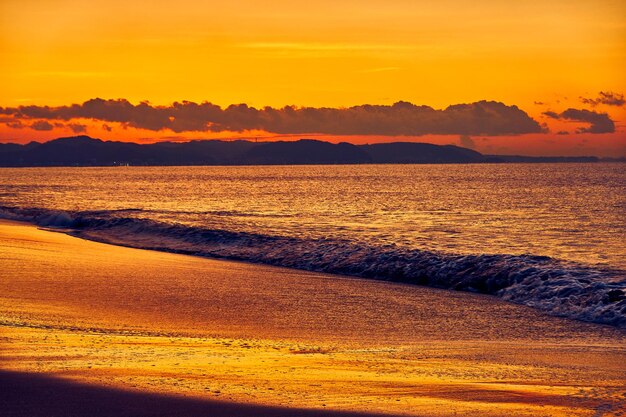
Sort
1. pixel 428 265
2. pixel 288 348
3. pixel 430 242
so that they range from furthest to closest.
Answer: pixel 430 242 < pixel 428 265 < pixel 288 348

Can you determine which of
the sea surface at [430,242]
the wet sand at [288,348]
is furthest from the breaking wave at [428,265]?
the wet sand at [288,348]

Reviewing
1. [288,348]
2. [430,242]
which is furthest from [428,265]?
[288,348]

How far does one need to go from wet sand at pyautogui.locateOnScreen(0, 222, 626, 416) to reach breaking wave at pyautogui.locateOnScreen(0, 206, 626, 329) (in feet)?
3.18

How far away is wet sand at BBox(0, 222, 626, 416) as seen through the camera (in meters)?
7.86

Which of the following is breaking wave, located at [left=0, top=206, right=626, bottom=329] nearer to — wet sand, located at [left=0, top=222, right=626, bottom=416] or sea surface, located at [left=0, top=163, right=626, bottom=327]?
sea surface, located at [left=0, top=163, right=626, bottom=327]

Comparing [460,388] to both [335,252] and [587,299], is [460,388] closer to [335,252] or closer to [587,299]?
[587,299]

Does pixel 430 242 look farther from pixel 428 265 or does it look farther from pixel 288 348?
pixel 288 348

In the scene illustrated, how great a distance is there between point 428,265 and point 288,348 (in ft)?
36.4

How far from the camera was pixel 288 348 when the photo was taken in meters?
10.9

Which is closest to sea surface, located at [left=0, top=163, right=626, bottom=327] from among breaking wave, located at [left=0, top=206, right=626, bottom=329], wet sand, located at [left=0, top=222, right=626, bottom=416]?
breaking wave, located at [left=0, top=206, right=626, bottom=329]

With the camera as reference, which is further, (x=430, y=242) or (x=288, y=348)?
(x=430, y=242)

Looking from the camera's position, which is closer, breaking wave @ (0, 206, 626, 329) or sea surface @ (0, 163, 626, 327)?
breaking wave @ (0, 206, 626, 329)

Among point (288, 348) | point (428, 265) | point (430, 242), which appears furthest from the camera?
point (430, 242)

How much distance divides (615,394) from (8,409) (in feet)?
20.6
